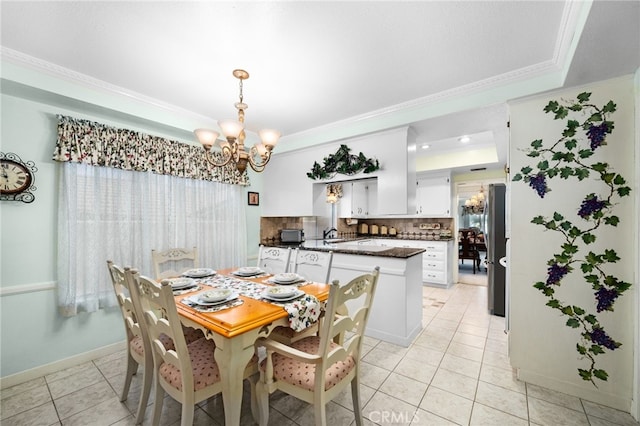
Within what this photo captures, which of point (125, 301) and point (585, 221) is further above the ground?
point (585, 221)

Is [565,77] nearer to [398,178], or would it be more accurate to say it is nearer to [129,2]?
[398,178]

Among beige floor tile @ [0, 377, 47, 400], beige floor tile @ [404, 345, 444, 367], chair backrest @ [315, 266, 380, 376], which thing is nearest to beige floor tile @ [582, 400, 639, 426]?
beige floor tile @ [404, 345, 444, 367]

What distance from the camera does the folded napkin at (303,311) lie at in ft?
4.62

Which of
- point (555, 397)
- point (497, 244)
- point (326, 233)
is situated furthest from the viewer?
point (326, 233)

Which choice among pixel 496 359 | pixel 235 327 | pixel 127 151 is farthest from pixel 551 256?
pixel 127 151

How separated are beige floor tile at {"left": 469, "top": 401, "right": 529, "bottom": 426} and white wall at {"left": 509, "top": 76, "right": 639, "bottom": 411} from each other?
512mm

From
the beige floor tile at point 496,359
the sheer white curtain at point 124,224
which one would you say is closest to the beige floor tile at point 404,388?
the beige floor tile at point 496,359

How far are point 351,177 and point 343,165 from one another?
0.19 meters

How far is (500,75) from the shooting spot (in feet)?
6.75

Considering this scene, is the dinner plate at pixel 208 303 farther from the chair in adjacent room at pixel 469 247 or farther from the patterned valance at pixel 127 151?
the chair in adjacent room at pixel 469 247

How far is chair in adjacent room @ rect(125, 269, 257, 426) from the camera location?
1181 mm

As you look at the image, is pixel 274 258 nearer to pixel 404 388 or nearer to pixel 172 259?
pixel 172 259

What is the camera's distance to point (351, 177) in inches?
125

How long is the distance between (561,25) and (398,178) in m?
1.60
